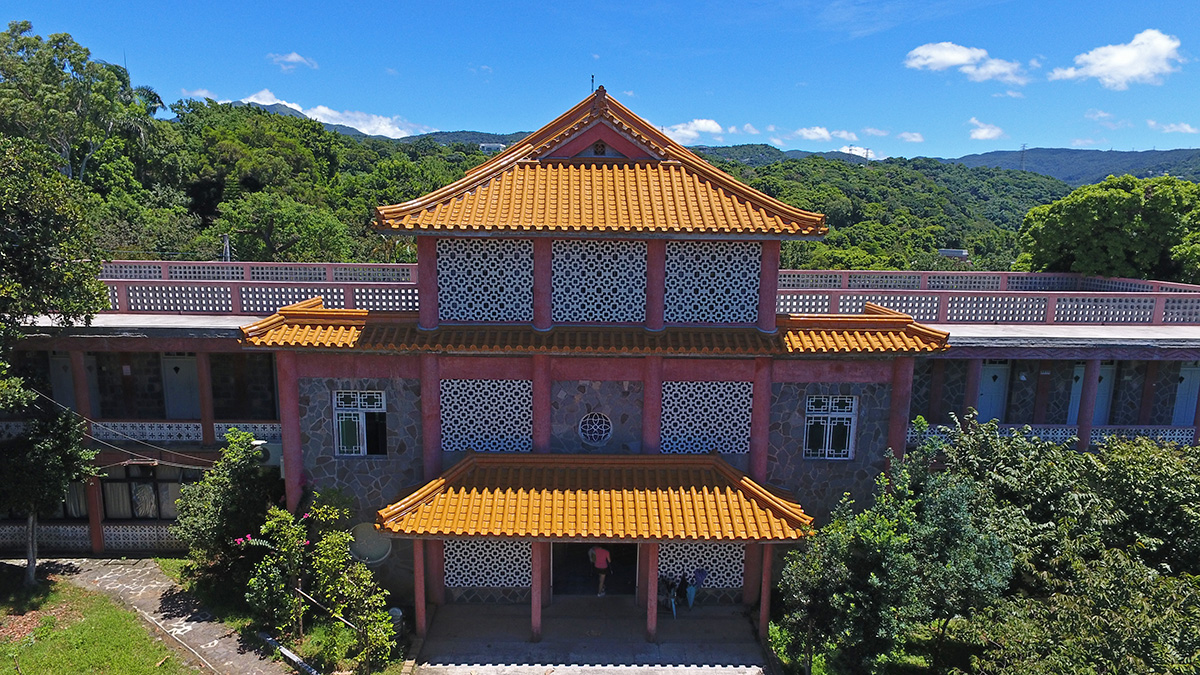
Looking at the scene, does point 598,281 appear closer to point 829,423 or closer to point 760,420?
point 760,420

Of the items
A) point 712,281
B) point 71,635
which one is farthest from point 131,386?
point 712,281

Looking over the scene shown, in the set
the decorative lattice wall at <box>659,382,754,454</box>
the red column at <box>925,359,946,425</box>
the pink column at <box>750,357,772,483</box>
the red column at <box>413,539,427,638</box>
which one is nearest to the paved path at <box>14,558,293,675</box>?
the red column at <box>413,539,427,638</box>

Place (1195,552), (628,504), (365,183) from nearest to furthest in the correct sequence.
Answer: (1195,552)
(628,504)
(365,183)

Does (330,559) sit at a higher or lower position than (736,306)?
lower

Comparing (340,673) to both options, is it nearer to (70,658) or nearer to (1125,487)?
(70,658)

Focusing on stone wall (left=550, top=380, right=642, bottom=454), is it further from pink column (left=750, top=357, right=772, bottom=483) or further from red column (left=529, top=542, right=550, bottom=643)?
pink column (left=750, top=357, right=772, bottom=483)

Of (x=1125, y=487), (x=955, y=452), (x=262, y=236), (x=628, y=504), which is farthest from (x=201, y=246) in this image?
(x=1125, y=487)
